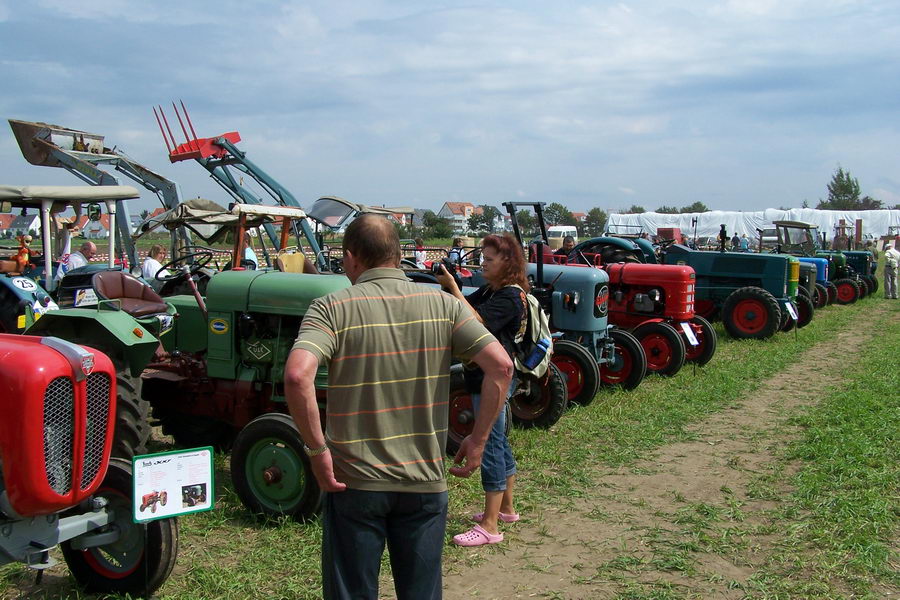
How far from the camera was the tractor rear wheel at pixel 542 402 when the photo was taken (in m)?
5.61

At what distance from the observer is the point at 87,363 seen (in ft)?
8.96

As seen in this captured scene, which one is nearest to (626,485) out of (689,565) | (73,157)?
(689,565)

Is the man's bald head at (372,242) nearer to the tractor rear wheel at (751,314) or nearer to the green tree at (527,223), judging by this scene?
the green tree at (527,223)

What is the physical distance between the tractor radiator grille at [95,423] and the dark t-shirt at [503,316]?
4.90ft

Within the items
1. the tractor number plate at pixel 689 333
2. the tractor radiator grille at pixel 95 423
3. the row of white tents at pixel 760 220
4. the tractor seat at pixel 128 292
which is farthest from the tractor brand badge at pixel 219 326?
the row of white tents at pixel 760 220

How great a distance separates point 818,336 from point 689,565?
8.56m

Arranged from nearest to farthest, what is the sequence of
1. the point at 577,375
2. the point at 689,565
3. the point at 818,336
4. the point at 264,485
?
the point at 689,565, the point at 264,485, the point at 577,375, the point at 818,336

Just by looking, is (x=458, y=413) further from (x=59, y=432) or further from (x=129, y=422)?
(x=59, y=432)

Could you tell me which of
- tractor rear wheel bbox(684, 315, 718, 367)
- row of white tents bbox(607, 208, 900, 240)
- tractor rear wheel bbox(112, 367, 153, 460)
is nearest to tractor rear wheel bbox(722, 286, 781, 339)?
tractor rear wheel bbox(684, 315, 718, 367)

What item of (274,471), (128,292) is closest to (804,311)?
(128,292)

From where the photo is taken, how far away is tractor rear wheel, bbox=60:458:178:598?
2.97 m

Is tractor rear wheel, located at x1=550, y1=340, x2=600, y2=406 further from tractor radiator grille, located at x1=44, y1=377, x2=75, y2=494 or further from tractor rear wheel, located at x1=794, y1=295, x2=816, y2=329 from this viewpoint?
tractor rear wheel, located at x1=794, y1=295, x2=816, y2=329

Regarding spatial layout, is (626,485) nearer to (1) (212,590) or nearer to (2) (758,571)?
(2) (758,571)

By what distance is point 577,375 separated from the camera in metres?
6.43
